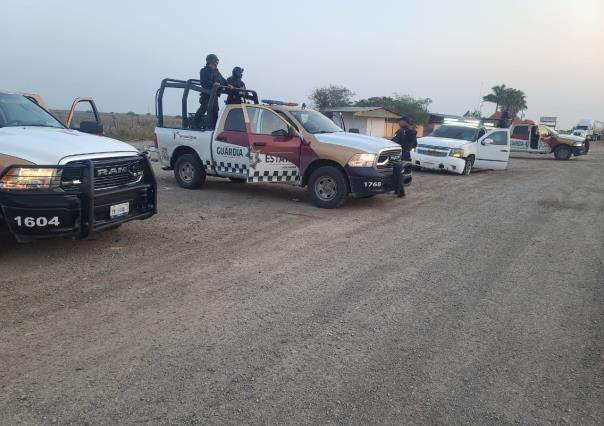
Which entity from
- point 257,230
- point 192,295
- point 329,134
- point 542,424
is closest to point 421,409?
point 542,424

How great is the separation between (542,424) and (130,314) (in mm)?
3081

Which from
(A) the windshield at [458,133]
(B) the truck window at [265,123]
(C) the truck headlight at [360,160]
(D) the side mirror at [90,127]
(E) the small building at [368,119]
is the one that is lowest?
(C) the truck headlight at [360,160]

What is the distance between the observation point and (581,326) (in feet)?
13.5

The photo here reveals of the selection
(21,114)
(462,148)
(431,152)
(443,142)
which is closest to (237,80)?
(21,114)

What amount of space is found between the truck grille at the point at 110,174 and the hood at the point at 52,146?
104 millimetres

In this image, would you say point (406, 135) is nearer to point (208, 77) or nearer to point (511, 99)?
point (208, 77)

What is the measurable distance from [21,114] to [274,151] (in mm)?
4153

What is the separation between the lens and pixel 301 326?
12.8 feet

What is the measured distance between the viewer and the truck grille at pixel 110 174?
4980 mm

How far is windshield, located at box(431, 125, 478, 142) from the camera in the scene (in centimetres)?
1639

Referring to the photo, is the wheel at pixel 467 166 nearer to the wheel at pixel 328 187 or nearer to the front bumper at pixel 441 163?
the front bumper at pixel 441 163

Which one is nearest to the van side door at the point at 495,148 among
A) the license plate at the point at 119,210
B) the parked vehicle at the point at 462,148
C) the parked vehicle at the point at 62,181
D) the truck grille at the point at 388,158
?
the parked vehicle at the point at 462,148

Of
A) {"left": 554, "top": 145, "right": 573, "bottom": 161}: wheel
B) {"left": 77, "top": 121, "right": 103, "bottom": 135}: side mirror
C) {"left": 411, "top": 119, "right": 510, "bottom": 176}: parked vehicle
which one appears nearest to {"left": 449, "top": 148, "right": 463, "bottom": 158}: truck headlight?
{"left": 411, "top": 119, "right": 510, "bottom": 176}: parked vehicle

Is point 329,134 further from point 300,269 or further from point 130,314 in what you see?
point 130,314
